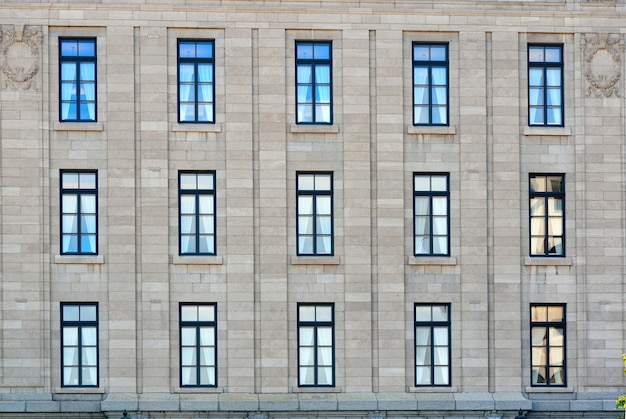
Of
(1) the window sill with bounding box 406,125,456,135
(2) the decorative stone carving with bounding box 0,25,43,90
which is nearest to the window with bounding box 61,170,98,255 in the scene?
(2) the decorative stone carving with bounding box 0,25,43,90

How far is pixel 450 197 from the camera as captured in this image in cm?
3594

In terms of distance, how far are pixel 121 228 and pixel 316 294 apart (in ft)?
17.5

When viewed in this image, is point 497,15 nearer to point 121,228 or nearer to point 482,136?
point 482,136

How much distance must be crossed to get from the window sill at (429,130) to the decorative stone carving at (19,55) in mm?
9846

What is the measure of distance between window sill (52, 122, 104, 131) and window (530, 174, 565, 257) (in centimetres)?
1153

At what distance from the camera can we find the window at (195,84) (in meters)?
35.7

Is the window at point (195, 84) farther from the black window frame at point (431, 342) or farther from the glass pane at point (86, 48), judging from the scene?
the black window frame at point (431, 342)

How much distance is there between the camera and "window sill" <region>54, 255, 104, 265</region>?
34906mm

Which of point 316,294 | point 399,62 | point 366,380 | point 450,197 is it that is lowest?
point 366,380

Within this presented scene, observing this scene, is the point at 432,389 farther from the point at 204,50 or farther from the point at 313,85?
the point at 204,50

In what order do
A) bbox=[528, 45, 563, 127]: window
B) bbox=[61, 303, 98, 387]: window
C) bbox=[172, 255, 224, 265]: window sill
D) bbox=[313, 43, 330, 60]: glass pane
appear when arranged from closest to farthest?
bbox=[61, 303, 98, 387]: window → bbox=[172, 255, 224, 265]: window sill → bbox=[313, 43, 330, 60]: glass pane → bbox=[528, 45, 563, 127]: window

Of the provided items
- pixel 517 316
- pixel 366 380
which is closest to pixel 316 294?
pixel 366 380

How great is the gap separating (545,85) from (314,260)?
7.83 metres

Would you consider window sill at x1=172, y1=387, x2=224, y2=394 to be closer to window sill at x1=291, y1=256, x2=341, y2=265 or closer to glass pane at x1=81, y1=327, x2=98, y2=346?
glass pane at x1=81, y1=327, x2=98, y2=346
